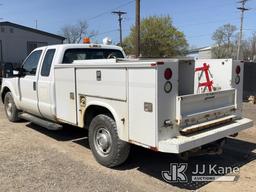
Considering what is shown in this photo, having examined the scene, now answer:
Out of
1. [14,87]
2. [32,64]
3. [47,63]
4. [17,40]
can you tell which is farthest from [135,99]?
[17,40]

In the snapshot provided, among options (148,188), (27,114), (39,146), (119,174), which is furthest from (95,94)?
(27,114)

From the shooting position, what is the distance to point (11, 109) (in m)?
9.03

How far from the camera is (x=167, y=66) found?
445 centimetres

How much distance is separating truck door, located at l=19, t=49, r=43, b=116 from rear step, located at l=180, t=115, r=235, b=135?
149 inches

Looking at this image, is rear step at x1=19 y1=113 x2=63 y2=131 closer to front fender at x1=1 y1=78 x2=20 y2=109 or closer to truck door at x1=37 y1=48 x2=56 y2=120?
truck door at x1=37 y1=48 x2=56 y2=120

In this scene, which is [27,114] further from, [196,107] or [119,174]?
[196,107]

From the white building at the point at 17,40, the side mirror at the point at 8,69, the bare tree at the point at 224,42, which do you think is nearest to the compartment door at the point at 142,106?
the side mirror at the point at 8,69

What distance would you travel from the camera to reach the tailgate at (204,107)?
183 inches

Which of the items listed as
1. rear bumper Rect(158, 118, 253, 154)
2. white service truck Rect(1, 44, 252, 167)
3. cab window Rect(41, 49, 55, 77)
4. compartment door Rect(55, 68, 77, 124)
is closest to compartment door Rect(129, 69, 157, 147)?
white service truck Rect(1, 44, 252, 167)

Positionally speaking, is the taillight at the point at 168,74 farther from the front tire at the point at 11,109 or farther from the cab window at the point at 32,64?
the front tire at the point at 11,109

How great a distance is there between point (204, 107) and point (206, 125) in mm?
272

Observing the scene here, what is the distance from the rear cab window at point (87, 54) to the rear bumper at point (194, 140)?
302 cm

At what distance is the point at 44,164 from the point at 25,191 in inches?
41.5

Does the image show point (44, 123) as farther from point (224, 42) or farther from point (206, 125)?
point (224, 42)
